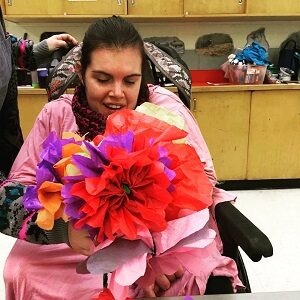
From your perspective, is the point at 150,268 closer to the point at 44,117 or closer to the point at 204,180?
the point at 204,180

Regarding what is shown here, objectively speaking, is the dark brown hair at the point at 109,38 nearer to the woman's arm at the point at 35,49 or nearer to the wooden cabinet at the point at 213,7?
the woman's arm at the point at 35,49

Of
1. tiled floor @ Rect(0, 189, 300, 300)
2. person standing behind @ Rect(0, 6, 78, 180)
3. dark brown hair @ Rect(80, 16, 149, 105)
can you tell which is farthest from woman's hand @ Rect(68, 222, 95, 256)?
tiled floor @ Rect(0, 189, 300, 300)

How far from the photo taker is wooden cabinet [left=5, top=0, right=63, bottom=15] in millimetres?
3248

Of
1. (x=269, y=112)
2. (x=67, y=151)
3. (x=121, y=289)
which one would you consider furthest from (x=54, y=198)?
(x=269, y=112)

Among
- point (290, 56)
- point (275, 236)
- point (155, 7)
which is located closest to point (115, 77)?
point (275, 236)

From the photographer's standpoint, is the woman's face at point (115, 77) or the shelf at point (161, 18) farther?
the shelf at point (161, 18)

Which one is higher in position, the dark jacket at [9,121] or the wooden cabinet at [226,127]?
the dark jacket at [9,121]

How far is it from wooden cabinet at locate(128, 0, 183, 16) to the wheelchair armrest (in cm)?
260

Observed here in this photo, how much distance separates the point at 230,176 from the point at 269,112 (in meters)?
0.64

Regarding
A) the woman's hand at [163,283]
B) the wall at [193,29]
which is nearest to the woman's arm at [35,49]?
the woman's hand at [163,283]

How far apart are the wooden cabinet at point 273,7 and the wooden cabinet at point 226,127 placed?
2.51 feet

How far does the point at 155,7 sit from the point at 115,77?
2.34 m

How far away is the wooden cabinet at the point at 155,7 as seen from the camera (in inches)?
130

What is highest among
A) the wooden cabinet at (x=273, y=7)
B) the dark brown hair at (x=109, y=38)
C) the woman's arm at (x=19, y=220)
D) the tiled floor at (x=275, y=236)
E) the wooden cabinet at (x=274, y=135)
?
the wooden cabinet at (x=273, y=7)
